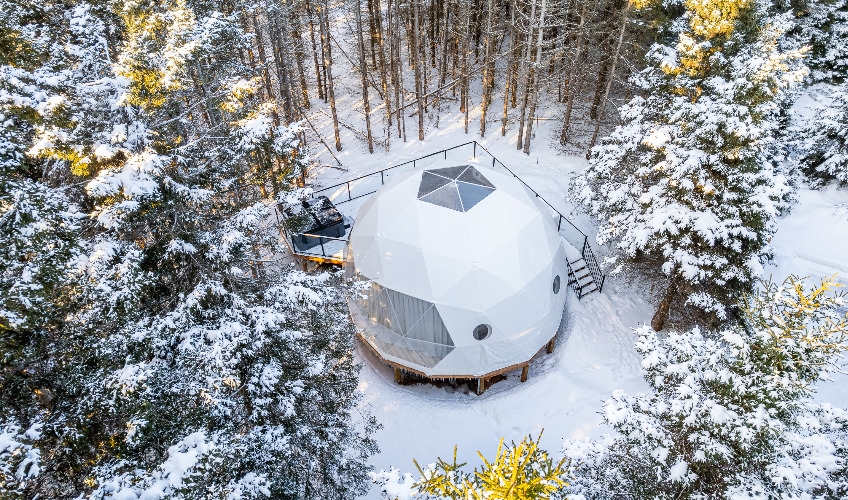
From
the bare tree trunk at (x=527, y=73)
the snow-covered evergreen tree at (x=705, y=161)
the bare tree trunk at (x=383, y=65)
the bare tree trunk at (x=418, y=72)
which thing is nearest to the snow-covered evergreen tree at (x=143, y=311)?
the snow-covered evergreen tree at (x=705, y=161)

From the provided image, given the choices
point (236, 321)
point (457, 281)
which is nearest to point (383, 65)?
point (457, 281)

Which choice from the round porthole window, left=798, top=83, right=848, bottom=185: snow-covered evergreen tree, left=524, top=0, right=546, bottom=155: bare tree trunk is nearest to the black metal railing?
left=524, top=0, right=546, bottom=155: bare tree trunk

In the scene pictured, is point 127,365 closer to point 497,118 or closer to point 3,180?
point 3,180

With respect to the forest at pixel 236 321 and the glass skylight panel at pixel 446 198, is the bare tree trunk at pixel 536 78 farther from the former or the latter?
the glass skylight panel at pixel 446 198

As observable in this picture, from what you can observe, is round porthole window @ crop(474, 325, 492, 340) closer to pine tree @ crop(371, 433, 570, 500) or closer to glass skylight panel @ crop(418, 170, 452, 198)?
glass skylight panel @ crop(418, 170, 452, 198)

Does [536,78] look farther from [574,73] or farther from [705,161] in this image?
[705,161]

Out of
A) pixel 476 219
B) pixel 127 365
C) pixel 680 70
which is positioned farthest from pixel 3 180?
pixel 680 70
